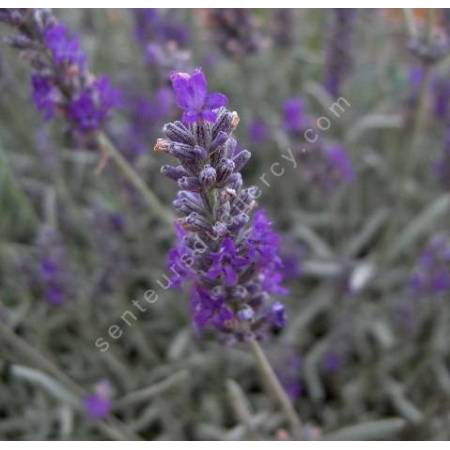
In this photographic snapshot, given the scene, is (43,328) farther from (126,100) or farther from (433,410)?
(433,410)

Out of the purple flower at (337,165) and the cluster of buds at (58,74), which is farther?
the purple flower at (337,165)

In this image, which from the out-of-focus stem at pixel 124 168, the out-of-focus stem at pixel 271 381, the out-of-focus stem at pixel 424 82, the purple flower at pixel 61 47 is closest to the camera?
the out-of-focus stem at pixel 271 381

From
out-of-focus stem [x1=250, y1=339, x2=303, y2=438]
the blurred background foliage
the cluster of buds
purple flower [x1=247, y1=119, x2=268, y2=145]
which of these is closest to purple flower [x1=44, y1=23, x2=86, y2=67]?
the cluster of buds

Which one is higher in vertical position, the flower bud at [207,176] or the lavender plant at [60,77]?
the lavender plant at [60,77]

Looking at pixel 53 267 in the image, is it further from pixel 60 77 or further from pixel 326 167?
pixel 326 167

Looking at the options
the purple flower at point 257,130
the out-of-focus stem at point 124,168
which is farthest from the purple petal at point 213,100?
the purple flower at point 257,130

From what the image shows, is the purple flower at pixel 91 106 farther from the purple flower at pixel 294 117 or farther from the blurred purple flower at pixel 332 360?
the blurred purple flower at pixel 332 360
